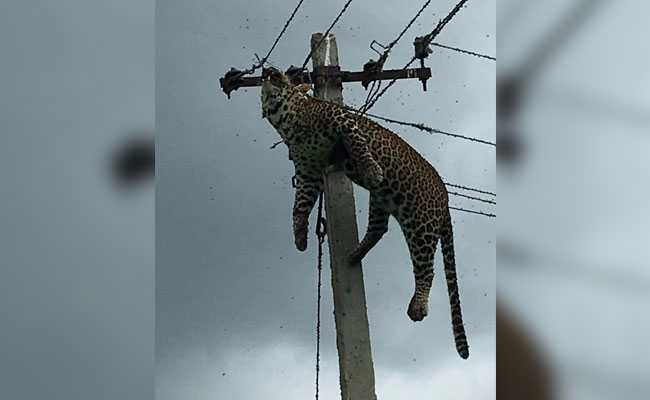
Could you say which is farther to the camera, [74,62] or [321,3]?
[321,3]

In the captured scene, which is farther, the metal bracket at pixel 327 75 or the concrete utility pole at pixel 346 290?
the metal bracket at pixel 327 75

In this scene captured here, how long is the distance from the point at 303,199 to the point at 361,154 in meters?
0.13

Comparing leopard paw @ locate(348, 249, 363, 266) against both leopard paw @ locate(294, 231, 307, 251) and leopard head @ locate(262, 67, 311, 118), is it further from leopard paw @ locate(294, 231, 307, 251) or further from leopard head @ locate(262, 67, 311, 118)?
leopard head @ locate(262, 67, 311, 118)

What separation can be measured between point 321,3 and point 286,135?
26 cm

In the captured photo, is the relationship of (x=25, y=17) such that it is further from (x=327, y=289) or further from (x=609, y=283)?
(x=327, y=289)

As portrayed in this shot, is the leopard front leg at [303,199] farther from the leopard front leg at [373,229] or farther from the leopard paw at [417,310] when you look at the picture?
the leopard paw at [417,310]

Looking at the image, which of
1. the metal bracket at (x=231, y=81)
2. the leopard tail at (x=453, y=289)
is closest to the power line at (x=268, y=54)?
the metal bracket at (x=231, y=81)

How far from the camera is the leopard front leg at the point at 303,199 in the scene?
123cm

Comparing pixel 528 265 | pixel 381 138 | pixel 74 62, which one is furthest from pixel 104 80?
pixel 381 138

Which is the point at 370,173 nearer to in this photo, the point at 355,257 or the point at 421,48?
the point at 355,257

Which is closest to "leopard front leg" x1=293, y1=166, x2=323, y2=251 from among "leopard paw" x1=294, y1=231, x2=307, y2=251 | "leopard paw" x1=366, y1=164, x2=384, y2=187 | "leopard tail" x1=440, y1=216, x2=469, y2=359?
"leopard paw" x1=294, y1=231, x2=307, y2=251

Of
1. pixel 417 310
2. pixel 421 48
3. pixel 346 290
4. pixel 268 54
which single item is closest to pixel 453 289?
pixel 417 310

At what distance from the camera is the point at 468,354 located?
1.21 meters

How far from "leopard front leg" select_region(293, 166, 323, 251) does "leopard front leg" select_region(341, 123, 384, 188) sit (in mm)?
85
